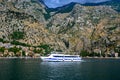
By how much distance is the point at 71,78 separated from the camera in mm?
154250

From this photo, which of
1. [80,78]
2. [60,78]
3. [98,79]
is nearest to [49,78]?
[60,78]

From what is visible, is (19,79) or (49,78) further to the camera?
(49,78)

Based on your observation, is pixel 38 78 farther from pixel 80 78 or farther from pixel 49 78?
pixel 80 78

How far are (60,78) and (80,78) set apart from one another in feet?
34.2

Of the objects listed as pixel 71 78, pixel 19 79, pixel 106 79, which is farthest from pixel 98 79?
pixel 19 79

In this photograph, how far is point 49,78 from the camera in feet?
512

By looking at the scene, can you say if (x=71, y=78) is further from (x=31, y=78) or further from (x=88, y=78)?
(x=31, y=78)

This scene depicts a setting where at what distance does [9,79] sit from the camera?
5635 inches

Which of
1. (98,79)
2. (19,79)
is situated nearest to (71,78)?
(98,79)

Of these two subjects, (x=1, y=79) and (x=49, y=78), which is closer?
(x=1, y=79)

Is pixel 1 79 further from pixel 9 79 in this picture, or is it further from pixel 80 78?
pixel 80 78

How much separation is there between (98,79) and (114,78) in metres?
8.49

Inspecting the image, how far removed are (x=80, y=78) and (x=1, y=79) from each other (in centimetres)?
3940

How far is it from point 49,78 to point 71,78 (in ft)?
37.4
